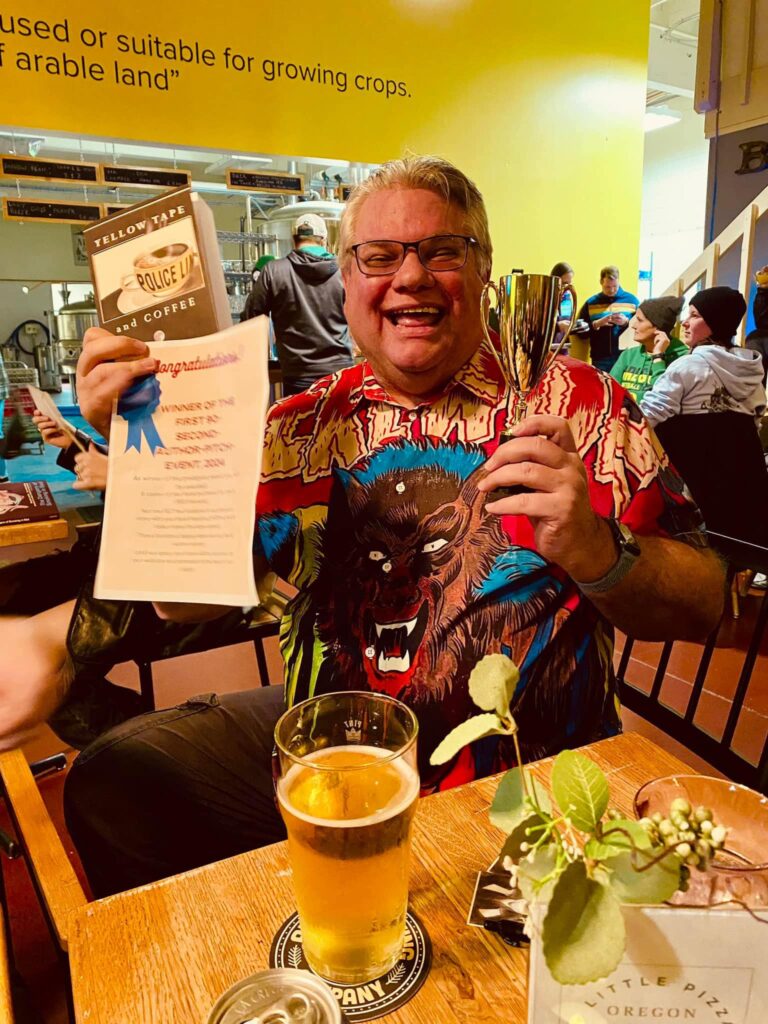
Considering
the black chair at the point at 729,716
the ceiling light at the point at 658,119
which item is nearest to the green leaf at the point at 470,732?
the black chair at the point at 729,716

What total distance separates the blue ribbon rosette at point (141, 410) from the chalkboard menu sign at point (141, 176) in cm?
255

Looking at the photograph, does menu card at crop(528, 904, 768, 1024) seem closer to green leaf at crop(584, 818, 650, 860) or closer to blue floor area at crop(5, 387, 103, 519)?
green leaf at crop(584, 818, 650, 860)

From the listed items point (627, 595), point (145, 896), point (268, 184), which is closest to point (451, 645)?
point (627, 595)

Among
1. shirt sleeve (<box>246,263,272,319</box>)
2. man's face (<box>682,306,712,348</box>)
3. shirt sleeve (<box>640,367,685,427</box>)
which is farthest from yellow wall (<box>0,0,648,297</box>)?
shirt sleeve (<box>640,367,685,427</box>)

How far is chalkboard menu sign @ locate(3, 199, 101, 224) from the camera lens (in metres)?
3.23

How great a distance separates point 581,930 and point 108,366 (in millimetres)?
881

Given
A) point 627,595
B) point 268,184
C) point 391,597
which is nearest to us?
point 627,595

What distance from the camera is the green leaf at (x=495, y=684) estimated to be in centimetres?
48

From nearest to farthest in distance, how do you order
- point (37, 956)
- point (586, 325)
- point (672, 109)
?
point (37, 956) < point (586, 325) < point (672, 109)

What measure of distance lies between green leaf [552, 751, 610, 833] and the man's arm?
0.50 meters

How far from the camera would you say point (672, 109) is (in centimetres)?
1251

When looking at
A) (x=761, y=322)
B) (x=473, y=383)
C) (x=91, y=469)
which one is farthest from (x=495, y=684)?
(x=761, y=322)

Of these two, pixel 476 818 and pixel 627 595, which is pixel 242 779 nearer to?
pixel 476 818

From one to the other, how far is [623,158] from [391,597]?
4.28 m
